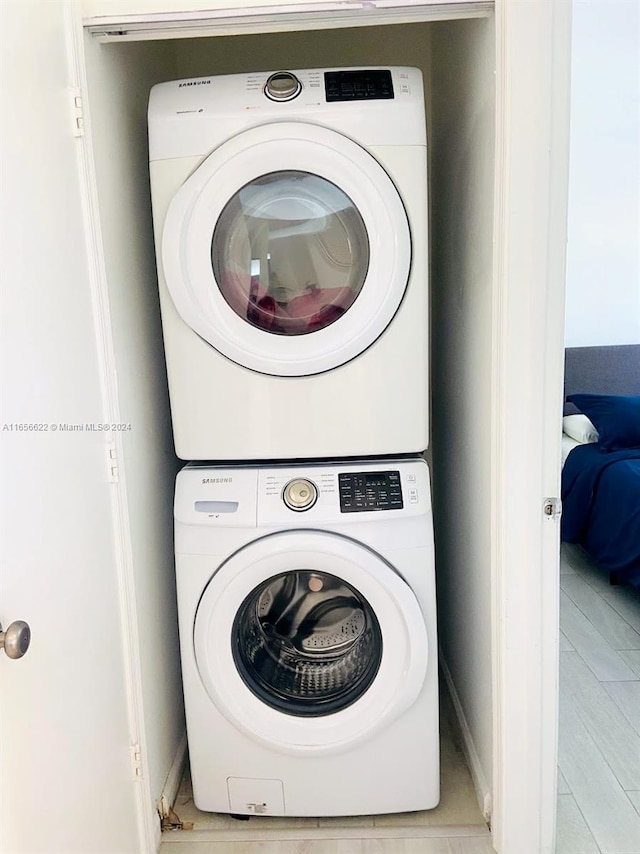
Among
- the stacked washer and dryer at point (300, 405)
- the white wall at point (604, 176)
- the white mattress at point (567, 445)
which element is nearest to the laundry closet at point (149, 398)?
the stacked washer and dryer at point (300, 405)

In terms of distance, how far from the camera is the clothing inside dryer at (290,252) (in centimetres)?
156

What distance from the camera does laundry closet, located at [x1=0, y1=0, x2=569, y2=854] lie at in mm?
1147

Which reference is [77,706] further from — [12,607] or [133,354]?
[133,354]

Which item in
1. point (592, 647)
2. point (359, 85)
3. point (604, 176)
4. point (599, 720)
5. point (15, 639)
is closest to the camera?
point (15, 639)

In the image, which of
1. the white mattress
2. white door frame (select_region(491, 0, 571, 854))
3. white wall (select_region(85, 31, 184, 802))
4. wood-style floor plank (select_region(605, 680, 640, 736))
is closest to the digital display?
white door frame (select_region(491, 0, 571, 854))

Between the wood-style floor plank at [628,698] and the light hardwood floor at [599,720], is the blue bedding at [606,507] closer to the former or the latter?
the light hardwood floor at [599,720]

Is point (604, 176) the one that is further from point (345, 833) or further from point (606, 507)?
point (345, 833)

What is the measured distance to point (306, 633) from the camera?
1832 mm

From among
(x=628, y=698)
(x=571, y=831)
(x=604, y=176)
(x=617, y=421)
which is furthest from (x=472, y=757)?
(x=604, y=176)

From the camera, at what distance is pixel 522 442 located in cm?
142

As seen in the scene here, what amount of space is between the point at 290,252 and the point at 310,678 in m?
1.06

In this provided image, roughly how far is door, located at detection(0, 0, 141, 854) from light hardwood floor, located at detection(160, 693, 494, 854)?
1.05 ft

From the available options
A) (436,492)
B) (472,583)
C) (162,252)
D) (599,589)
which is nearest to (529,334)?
(472,583)

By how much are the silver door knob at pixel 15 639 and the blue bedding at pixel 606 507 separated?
7.74ft
